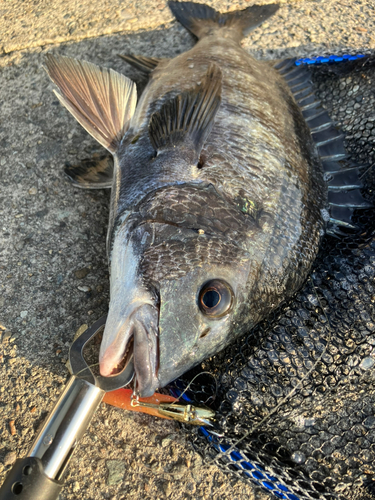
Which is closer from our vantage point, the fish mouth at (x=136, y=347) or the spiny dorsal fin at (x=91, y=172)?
the fish mouth at (x=136, y=347)

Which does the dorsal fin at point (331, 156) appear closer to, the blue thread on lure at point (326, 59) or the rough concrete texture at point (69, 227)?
the blue thread on lure at point (326, 59)

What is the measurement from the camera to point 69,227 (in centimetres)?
285

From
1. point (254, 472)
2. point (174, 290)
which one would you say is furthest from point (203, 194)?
point (254, 472)

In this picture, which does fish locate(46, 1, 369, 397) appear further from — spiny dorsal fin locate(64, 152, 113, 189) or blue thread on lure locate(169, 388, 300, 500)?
blue thread on lure locate(169, 388, 300, 500)

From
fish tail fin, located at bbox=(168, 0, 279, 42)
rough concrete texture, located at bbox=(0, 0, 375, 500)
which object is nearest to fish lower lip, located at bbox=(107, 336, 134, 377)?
rough concrete texture, located at bbox=(0, 0, 375, 500)

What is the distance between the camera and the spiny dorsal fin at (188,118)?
2379 millimetres

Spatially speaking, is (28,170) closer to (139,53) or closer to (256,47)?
(139,53)

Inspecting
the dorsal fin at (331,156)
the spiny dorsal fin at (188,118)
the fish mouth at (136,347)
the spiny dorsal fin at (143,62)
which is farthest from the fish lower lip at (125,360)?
the spiny dorsal fin at (143,62)

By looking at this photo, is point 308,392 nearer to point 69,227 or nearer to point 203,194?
point 203,194

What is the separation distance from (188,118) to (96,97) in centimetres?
78

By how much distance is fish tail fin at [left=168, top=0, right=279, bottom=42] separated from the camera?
11.9 feet

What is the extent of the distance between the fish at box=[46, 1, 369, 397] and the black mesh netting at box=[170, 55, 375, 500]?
0.51ft

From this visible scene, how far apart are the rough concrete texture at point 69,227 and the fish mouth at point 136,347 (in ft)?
2.37

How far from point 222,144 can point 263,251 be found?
0.76m
